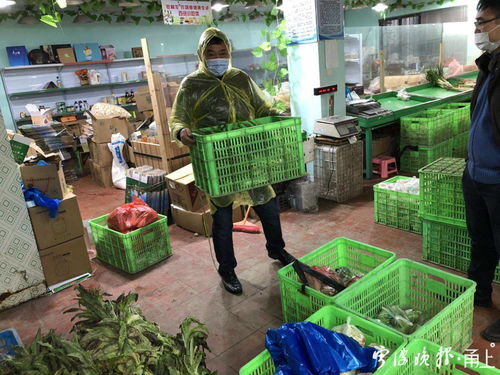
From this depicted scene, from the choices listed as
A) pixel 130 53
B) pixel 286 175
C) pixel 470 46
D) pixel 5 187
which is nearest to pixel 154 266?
pixel 5 187

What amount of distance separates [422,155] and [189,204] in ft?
8.97

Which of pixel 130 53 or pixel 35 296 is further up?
pixel 130 53

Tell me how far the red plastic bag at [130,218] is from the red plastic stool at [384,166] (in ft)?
9.29

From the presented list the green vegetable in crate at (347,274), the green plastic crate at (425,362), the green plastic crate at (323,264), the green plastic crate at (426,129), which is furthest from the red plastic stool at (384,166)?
the green plastic crate at (425,362)

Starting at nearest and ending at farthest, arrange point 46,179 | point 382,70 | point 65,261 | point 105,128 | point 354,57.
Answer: point 46,179
point 65,261
point 105,128
point 382,70
point 354,57

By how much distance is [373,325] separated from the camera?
1622mm

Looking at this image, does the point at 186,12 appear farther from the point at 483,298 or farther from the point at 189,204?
the point at 483,298

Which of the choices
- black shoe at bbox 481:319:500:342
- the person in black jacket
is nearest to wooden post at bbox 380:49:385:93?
the person in black jacket

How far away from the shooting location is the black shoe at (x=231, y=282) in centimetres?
266

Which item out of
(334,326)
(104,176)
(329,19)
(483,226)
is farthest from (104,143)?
(483,226)

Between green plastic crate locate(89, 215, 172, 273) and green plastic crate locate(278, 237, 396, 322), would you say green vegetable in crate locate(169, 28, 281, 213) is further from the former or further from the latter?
green plastic crate locate(89, 215, 172, 273)

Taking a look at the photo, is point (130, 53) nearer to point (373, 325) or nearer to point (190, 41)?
point (190, 41)

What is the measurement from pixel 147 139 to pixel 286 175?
116 inches

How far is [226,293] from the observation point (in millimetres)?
2695
